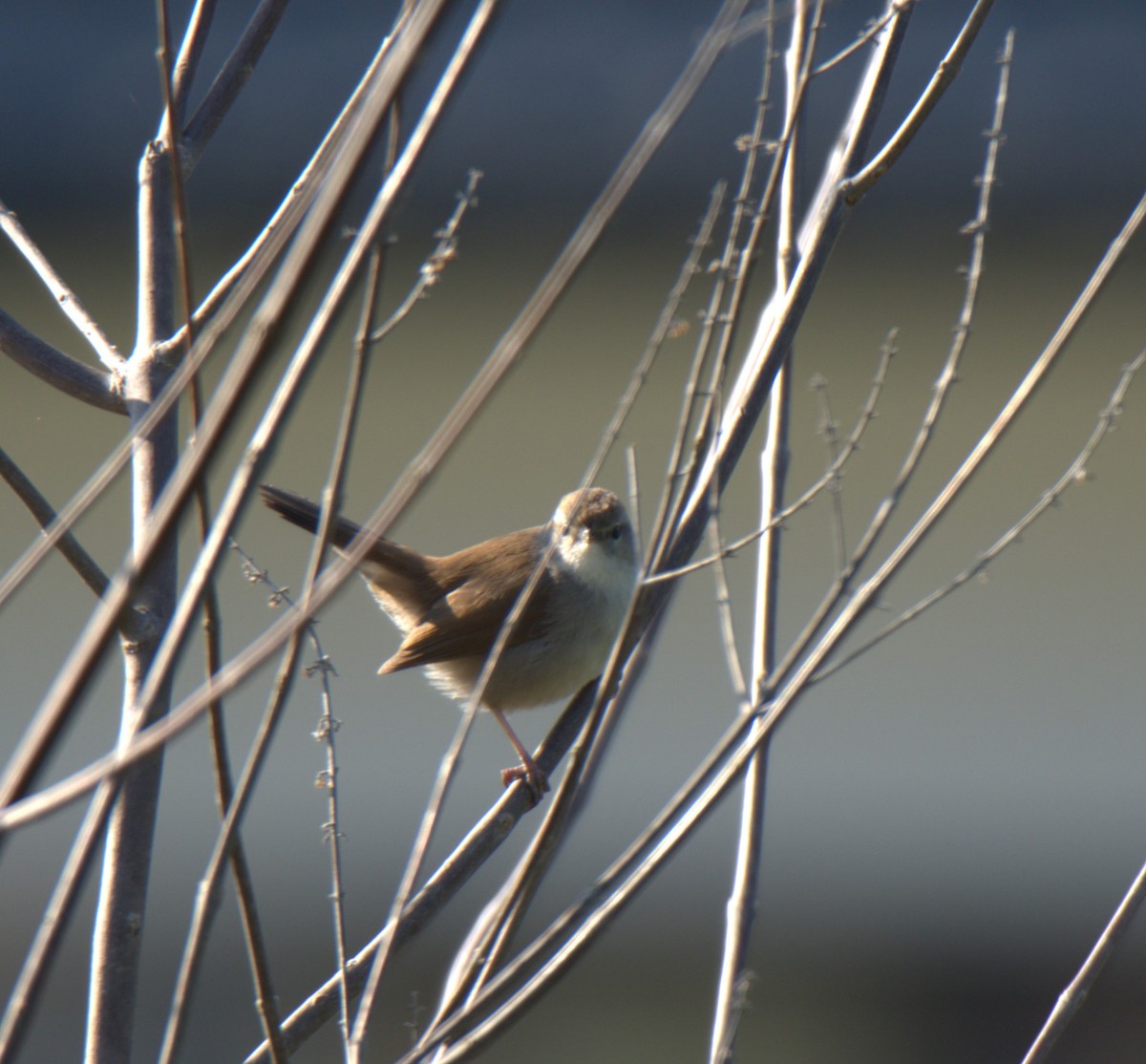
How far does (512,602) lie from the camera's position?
3566 millimetres

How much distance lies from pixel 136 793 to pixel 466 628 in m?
1.90

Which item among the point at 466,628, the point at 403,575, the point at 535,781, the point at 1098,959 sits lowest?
the point at 1098,959

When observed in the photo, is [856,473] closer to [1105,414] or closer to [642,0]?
[642,0]

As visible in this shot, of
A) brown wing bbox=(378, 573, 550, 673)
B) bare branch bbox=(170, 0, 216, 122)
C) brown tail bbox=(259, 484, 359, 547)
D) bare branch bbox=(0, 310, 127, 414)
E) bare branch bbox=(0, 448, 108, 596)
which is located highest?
bare branch bbox=(170, 0, 216, 122)

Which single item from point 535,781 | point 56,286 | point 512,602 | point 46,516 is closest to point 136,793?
point 46,516

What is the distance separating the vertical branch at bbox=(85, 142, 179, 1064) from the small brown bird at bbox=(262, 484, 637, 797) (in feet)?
4.85

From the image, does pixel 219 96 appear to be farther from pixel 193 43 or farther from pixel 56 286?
pixel 56 286

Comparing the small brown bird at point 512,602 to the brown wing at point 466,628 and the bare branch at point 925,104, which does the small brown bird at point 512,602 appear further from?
the bare branch at point 925,104

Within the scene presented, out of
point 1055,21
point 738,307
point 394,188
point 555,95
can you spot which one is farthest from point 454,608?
point 1055,21

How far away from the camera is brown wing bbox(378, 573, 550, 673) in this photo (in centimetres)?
360

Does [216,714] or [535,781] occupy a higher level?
[535,781]

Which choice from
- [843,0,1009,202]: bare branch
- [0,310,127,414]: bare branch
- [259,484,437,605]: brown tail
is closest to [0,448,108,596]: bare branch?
[0,310,127,414]: bare branch

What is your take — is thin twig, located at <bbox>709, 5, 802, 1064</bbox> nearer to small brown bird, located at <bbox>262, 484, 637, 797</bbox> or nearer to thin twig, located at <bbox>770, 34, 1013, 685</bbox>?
thin twig, located at <bbox>770, 34, 1013, 685</bbox>

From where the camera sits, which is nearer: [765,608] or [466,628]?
[765,608]
